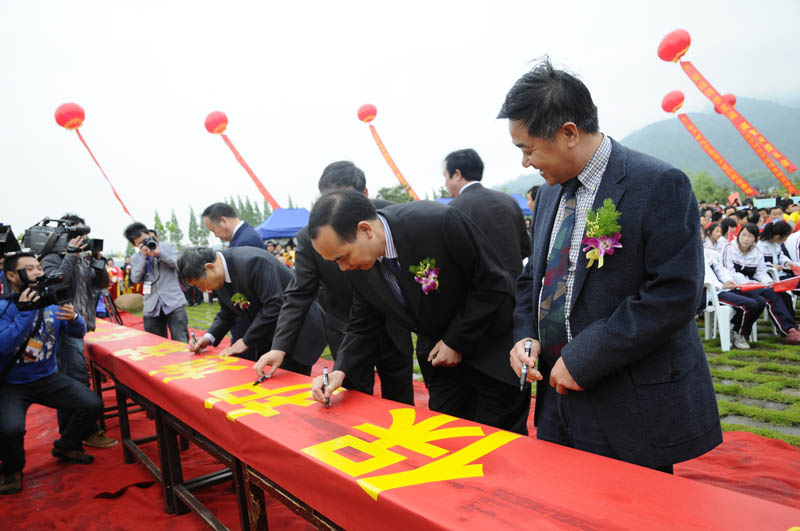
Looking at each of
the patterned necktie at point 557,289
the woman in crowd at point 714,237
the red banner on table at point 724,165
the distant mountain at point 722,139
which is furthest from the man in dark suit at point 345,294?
the distant mountain at point 722,139

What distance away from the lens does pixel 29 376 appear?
2982mm

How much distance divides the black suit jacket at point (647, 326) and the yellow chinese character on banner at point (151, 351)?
2.50m

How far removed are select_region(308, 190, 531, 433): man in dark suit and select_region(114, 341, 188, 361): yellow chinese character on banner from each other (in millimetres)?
1504

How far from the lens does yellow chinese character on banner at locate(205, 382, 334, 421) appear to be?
1626 millimetres

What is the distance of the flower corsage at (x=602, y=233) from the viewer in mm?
1106

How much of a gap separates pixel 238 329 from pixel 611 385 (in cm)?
254

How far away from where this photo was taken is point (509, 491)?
37.2 inches

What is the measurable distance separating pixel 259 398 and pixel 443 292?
785 millimetres

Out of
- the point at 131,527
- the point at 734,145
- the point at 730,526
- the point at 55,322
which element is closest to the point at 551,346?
the point at 730,526

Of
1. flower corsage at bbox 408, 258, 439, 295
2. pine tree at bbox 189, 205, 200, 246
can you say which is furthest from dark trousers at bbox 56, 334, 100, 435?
pine tree at bbox 189, 205, 200, 246

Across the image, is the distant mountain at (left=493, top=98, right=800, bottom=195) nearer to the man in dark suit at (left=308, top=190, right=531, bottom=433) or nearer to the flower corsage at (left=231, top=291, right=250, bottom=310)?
the flower corsage at (left=231, top=291, right=250, bottom=310)

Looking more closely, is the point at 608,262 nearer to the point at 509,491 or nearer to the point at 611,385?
the point at 611,385

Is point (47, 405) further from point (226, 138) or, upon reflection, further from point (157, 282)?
point (226, 138)

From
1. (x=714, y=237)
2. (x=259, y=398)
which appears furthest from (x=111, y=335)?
(x=714, y=237)
